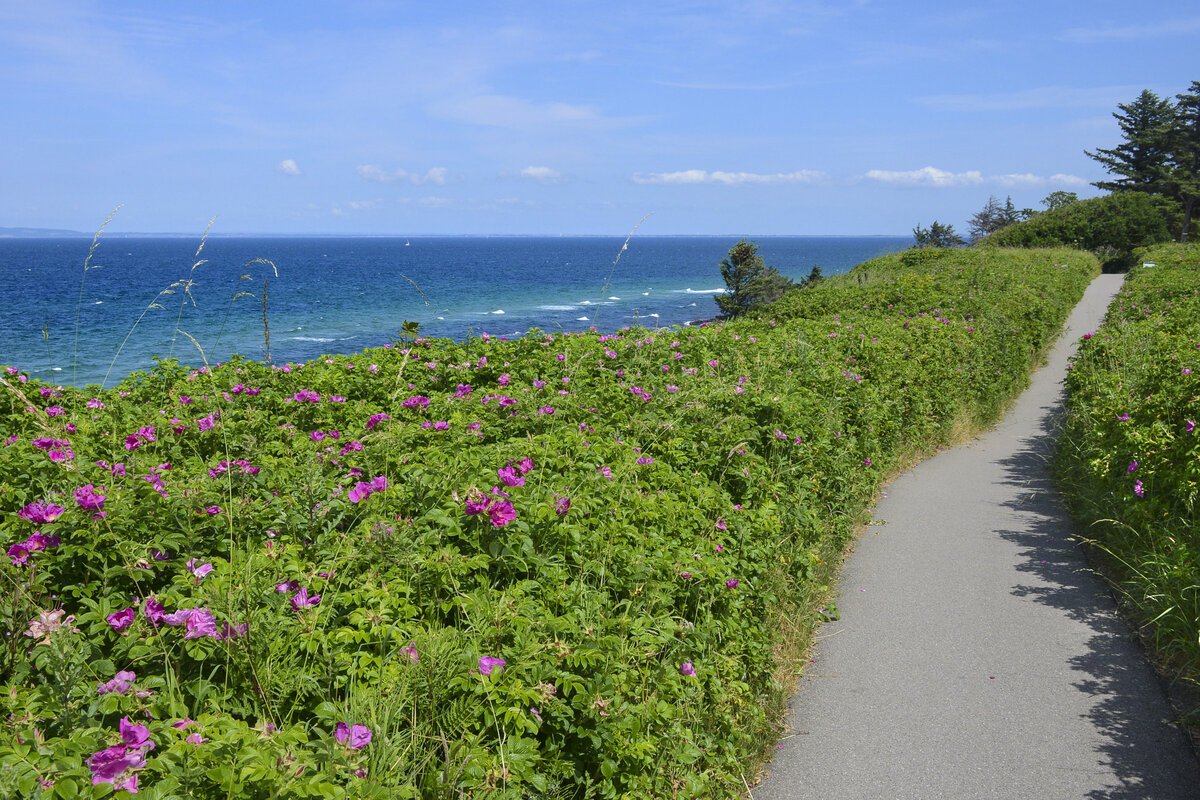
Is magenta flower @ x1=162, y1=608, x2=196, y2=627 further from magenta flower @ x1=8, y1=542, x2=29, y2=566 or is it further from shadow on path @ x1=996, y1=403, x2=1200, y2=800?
shadow on path @ x1=996, y1=403, x2=1200, y2=800

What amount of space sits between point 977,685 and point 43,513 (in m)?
4.61

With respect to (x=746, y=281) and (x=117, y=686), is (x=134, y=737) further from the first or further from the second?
(x=746, y=281)

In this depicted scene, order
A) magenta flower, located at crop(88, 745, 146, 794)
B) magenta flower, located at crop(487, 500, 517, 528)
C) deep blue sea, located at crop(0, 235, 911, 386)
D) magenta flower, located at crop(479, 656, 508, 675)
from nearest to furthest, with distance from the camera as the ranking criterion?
1. magenta flower, located at crop(88, 745, 146, 794)
2. magenta flower, located at crop(479, 656, 508, 675)
3. magenta flower, located at crop(487, 500, 517, 528)
4. deep blue sea, located at crop(0, 235, 911, 386)

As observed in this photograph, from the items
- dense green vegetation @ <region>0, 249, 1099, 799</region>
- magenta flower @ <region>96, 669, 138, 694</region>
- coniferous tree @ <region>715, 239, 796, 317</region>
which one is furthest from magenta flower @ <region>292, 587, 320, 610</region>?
coniferous tree @ <region>715, 239, 796, 317</region>

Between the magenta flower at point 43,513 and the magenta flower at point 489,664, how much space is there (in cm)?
169

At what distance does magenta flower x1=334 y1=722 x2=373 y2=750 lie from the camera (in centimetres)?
190

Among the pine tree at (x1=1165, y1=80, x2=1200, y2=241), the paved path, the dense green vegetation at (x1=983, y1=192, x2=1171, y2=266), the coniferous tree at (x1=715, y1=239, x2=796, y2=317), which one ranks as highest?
the pine tree at (x1=1165, y1=80, x2=1200, y2=241)

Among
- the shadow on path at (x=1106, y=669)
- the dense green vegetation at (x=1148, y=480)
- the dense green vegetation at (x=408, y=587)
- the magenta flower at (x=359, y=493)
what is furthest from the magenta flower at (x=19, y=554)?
the dense green vegetation at (x=1148, y=480)

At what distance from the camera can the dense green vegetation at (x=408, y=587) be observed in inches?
77.4

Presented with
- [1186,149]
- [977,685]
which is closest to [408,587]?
[977,685]

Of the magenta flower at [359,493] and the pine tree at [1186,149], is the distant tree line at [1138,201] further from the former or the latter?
the magenta flower at [359,493]

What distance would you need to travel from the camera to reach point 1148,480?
5.11 meters

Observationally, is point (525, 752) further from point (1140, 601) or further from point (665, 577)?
point (1140, 601)

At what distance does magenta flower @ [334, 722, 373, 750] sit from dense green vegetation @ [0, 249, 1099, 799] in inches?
0.4
